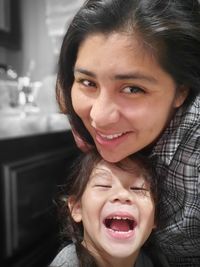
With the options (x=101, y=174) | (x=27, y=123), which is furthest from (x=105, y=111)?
(x=27, y=123)

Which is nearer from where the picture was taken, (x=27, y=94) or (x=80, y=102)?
(x=80, y=102)

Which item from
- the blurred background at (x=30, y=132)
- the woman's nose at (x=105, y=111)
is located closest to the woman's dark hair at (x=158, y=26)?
the woman's nose at (x=105, y=111)

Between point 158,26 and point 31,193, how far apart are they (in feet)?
3.29

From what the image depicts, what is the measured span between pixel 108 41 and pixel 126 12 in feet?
0.20

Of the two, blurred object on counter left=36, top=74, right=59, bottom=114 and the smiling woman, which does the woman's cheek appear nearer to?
the smiling woman

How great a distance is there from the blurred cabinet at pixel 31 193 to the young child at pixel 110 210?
20.0 inches

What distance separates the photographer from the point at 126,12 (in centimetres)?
61

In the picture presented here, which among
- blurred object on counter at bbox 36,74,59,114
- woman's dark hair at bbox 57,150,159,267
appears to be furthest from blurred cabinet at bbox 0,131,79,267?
woman's dark hair at bbox 57,150,159,267

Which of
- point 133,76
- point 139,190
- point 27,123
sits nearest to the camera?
point 133,76

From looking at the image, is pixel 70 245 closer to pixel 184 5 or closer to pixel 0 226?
pixel 184 5

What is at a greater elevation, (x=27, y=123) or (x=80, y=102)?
(x=80, y=102)

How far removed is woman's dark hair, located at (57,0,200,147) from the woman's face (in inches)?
0.6

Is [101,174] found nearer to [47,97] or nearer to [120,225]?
[120,225]

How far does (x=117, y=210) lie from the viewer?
2.18ft
